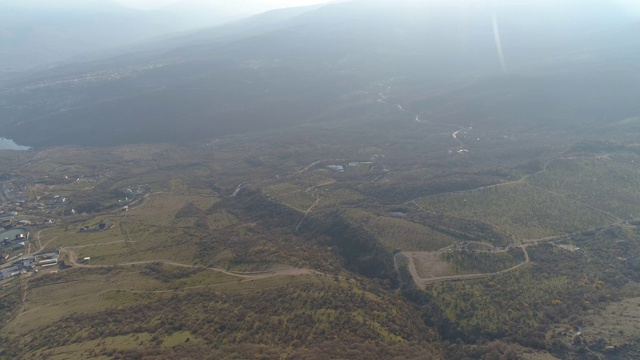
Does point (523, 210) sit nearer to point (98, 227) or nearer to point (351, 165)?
point (351, 165)

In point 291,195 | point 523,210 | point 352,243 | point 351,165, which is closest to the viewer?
point 352,243

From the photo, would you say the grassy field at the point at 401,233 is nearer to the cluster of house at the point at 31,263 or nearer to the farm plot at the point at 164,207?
the farm plot at the point at 164,207

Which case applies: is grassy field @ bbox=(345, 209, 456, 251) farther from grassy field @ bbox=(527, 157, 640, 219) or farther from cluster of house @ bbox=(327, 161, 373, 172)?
cluster of house @ bbox=(327, 161, 373, 172)

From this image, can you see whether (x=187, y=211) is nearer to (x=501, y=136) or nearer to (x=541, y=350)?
(x=541, y=350)

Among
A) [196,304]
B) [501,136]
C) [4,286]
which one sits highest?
[4,286]

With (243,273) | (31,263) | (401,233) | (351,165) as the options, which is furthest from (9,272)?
(351,165)

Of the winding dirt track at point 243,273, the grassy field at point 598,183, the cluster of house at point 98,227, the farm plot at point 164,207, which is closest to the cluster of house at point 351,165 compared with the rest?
the farm plot at point 164,207

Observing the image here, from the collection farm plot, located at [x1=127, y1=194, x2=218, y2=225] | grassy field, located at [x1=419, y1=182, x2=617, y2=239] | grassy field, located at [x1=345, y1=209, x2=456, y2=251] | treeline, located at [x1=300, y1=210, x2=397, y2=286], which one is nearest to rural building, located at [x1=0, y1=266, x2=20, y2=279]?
farm plot, located at [x1=127, y1=194, x2=218, y2=225]

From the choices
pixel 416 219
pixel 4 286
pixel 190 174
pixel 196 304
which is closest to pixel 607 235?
pixel 416 219
